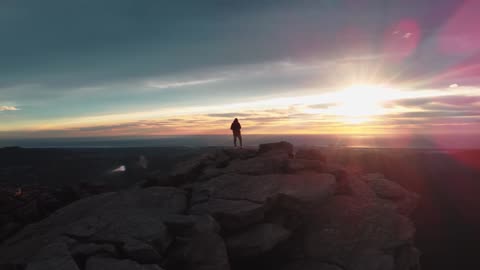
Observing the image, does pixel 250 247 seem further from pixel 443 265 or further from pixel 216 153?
pixel 443 265

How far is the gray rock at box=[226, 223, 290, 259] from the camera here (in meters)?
23.9

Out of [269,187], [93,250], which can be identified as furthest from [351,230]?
[93,250]

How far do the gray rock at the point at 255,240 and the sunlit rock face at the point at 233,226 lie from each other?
0.07 meters

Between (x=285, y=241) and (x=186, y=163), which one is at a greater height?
(x=186, y=163)

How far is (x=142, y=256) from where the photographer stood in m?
19.3

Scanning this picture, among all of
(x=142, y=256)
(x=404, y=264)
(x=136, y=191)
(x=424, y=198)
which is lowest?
(x=424, y=198)

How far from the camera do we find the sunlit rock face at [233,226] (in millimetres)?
20156

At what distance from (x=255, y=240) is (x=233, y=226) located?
198 cm

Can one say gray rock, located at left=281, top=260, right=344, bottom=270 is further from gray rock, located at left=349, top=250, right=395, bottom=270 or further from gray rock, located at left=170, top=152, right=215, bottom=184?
gray rock, located at left=170, top=152, right=215, bottom=184

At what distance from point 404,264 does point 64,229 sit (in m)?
25.5

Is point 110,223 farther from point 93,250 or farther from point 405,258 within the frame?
point 405,258

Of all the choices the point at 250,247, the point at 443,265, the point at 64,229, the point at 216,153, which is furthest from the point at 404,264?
the point at 443,265

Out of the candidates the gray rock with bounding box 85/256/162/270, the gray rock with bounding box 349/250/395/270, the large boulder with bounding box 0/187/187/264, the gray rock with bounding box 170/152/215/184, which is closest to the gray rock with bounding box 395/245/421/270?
the gray rock with bounding box 349/250/395/270

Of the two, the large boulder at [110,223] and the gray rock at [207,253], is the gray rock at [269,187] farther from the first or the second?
the gray rock at [207,253]
